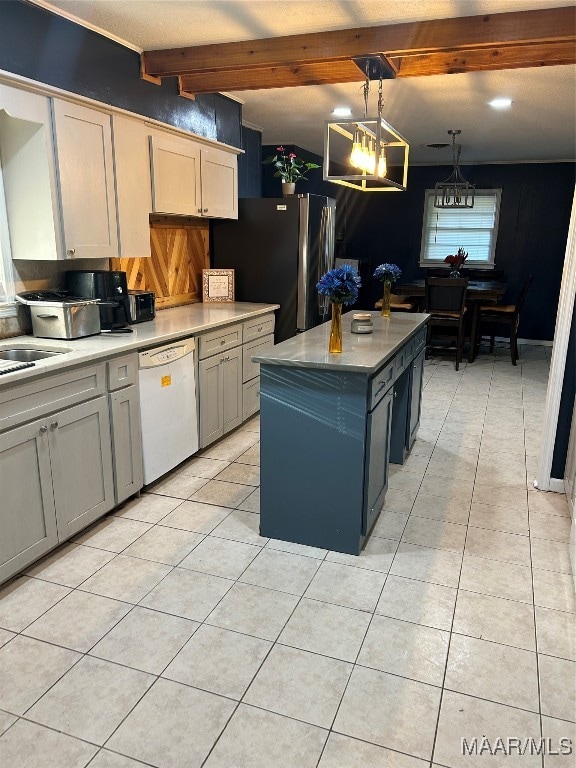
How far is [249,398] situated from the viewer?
4.36m

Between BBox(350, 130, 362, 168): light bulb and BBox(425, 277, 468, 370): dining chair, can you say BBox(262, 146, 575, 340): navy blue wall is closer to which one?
BBox(425, 277, 468, 370): dining chair

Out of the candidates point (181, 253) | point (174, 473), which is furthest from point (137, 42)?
point (174, 473)

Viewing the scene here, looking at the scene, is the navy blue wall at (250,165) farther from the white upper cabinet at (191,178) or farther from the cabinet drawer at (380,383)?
the cabinet drawer at (380,383)

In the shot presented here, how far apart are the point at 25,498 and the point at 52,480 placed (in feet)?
0.50

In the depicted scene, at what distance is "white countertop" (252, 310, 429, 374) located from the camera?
2424mm

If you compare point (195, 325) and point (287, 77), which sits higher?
point (287, 77)

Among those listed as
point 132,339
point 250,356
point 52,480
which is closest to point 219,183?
point 250,356

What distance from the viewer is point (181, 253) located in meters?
4.44

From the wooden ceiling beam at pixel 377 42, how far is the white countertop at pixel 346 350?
152 cm

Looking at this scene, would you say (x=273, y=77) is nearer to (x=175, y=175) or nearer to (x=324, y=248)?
(x=175, y=175)

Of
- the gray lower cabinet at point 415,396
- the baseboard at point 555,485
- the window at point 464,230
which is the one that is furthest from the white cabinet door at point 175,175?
the window at point 464,230

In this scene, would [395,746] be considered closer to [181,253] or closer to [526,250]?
[181,253]

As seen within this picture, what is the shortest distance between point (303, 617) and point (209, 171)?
10.7ft

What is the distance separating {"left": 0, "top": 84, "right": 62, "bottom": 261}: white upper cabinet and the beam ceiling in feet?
3.72
